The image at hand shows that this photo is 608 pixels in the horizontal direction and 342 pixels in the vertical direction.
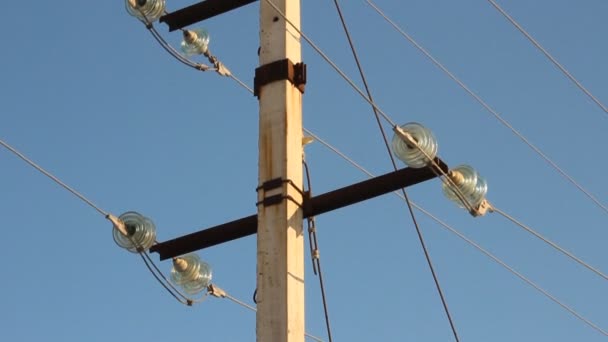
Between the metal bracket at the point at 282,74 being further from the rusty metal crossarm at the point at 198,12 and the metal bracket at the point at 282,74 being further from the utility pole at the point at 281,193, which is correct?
the rusty metal crossarm at the point at 198,12

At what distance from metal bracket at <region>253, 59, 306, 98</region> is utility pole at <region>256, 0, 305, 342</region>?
0.01 m

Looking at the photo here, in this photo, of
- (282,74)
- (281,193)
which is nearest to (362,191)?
(281,193)

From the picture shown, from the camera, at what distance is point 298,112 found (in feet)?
32.1

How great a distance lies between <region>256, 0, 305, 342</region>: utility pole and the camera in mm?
8758

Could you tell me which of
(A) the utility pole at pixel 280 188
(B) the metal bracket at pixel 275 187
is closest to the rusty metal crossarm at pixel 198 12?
(A) the utility pole at pixel 280 188

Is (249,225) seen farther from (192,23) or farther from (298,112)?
(192,23)

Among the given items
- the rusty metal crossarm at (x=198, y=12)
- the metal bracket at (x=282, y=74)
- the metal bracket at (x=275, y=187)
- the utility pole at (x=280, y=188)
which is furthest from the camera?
the rusty metal crossarm at (x=198, y=12)

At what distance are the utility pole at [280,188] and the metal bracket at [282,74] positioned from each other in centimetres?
1

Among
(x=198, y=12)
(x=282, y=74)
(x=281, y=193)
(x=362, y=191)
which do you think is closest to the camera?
(x=281, y=193)

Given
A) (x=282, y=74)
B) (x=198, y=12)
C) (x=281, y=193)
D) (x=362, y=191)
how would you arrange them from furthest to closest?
(x=198, y=12) → (x=282, y=74) → (x=362, y=191) → (x=281, y=193)

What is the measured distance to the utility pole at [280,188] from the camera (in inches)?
A: 345

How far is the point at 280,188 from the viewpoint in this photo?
9328 mm

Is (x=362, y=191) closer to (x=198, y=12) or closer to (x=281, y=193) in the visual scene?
(x=281, y=193)

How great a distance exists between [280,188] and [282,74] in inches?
40.3
